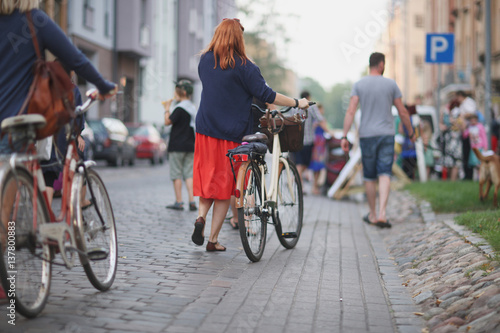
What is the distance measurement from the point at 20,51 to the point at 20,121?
0.60m

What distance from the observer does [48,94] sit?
411cm

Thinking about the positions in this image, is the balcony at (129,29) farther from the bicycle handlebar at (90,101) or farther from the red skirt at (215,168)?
the bicycle handlebar at (90,101)

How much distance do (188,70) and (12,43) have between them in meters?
42.4

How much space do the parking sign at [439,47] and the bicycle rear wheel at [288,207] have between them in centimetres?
1042

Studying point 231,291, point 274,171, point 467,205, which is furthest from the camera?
point 467,205

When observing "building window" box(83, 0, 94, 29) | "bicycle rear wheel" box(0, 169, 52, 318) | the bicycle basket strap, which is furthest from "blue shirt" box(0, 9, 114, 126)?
"building window" box(83, 0, 94, 29)

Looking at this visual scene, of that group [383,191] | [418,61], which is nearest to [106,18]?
[383,191]

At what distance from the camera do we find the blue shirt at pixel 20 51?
4.21 metres

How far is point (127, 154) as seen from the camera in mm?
24188

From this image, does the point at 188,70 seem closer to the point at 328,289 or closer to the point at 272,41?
the point at 272,41

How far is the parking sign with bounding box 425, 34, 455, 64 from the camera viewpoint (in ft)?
54.2

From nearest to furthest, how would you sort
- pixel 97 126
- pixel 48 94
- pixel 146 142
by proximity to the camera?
1. pixel 48 94
2. pixel 97 126
3. pixel 146 142

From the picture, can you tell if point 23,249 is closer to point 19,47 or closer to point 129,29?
point 19,47

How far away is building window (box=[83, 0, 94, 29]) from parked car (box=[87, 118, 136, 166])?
6.36 m
